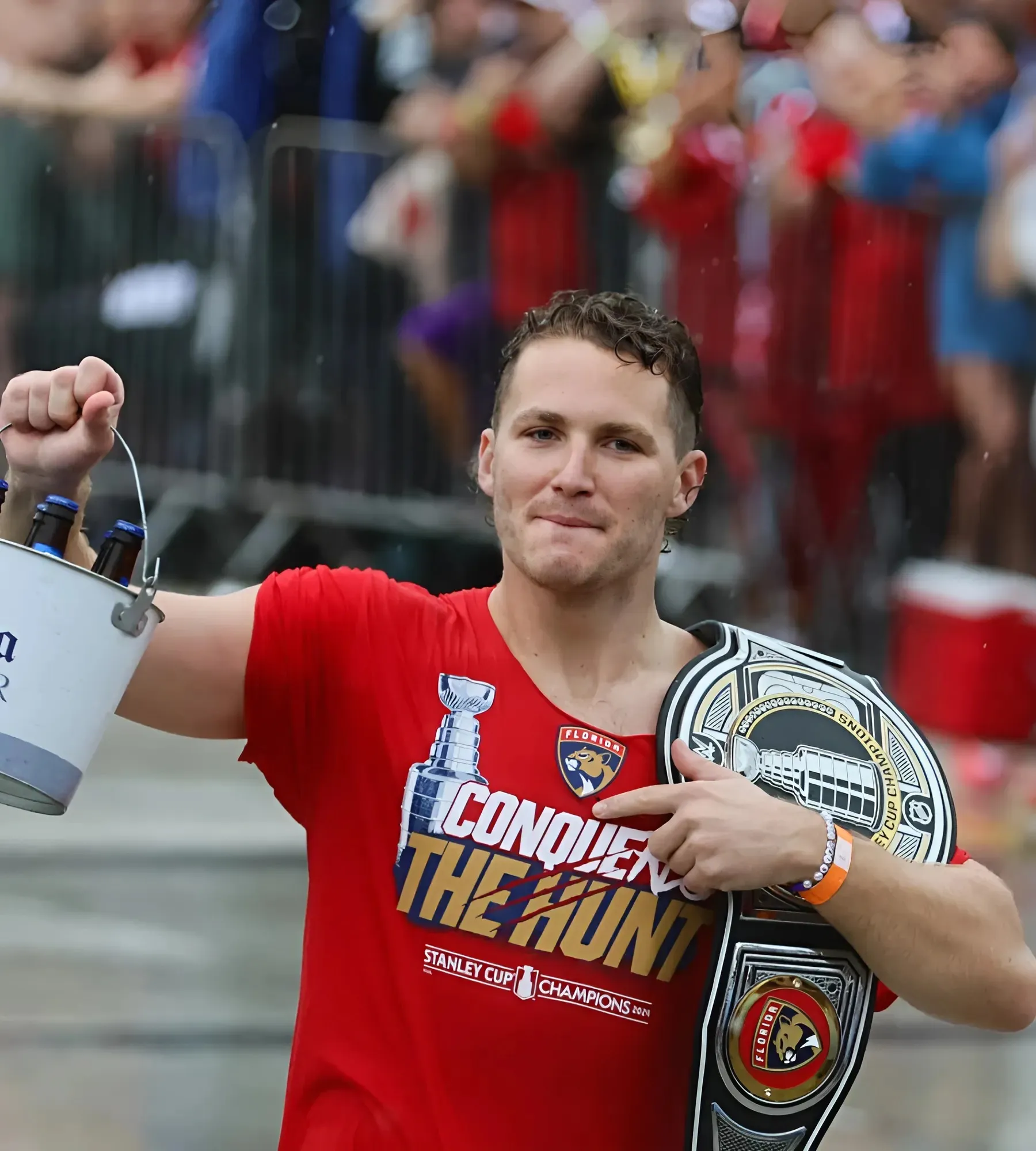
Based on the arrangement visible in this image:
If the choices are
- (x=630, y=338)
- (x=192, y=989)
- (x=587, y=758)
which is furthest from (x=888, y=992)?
(x=192, y=989)

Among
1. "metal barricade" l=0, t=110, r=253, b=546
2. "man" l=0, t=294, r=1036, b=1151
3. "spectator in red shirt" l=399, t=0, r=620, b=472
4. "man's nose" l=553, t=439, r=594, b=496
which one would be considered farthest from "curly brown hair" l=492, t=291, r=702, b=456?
"metal barricade" l=0, t=110, r=253, b=546

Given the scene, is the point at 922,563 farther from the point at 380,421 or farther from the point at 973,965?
the point at 973,965

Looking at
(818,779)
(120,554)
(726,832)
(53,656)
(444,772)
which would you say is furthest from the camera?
(818,779)

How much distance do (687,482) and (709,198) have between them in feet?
15.8

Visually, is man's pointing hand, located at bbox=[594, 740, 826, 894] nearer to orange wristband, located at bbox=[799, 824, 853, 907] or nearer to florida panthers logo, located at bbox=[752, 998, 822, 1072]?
orange wristband, located at bbox=[799, 824, 853, 907]

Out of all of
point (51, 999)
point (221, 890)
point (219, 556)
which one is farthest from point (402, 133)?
point (51, 999)

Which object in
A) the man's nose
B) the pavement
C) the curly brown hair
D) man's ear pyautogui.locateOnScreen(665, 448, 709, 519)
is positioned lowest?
the pavement

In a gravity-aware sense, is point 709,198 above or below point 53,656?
above

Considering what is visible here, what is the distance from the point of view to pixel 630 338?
8.52 feet

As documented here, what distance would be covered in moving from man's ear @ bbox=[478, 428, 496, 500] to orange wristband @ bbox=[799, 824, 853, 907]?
0.69 meters

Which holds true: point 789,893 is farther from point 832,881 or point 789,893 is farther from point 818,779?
point 818,779

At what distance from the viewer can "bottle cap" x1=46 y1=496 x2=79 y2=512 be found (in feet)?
7.23

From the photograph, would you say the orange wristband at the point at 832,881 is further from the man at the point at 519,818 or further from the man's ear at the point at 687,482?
the man's ear at the point at 687,482

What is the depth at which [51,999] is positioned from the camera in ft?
15.9
